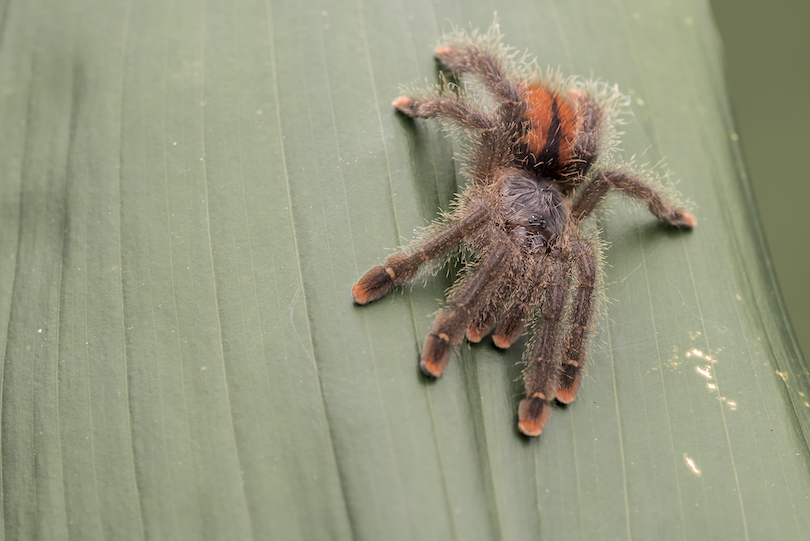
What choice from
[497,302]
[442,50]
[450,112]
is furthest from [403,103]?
[497,302]

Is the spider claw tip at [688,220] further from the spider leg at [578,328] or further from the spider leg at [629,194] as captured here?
the spider leg at [578,328]

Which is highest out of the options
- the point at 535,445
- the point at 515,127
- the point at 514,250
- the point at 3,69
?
the point at 3,69

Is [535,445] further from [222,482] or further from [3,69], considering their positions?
[3,69]

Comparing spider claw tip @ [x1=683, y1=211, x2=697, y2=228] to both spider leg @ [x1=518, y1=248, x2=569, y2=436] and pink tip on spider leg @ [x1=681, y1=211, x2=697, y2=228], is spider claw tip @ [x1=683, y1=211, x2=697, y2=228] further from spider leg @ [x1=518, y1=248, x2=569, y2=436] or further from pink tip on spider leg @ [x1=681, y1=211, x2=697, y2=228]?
spider leg @ [x1=518, y1=248, x2=569, y2=436]

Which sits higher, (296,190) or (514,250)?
(296,190)

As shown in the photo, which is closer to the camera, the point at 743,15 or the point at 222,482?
the point at 222,482

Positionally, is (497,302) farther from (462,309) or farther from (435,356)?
(435,356)

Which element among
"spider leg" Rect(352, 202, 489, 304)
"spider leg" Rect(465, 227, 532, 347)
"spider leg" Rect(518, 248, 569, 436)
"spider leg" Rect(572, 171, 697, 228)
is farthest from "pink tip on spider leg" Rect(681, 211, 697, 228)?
"spider leg" Rect(352, 202, 489, 304)

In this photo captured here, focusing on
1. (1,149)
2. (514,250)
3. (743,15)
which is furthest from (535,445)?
(743,15)
